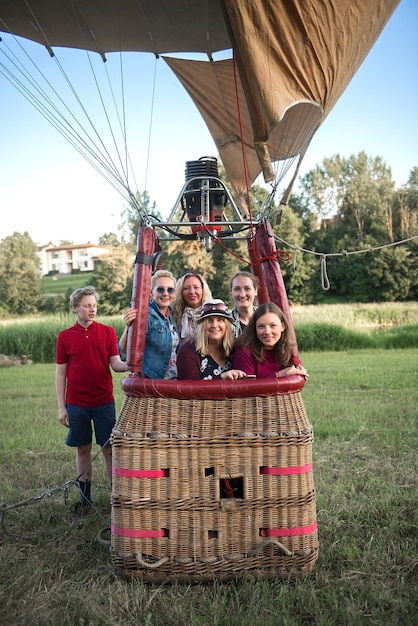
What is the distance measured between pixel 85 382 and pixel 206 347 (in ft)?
3.44

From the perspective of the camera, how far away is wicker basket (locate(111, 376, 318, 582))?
2.58m

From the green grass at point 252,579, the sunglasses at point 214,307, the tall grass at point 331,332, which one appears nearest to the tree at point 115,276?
the tall grass at point 331,332

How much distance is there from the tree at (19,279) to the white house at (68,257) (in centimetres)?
53

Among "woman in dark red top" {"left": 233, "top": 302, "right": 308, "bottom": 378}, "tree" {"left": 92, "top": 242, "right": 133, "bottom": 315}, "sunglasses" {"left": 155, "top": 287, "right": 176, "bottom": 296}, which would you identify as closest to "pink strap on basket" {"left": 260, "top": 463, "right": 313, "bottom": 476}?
"woman in dark red top" {"left": 233, "top": 302, "right": 308, "bottom": 378}

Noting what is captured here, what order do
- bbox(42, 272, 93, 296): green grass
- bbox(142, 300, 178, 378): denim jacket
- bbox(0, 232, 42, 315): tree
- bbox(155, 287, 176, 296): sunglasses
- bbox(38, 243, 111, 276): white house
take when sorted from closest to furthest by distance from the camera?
bbox(142, 300, 178, 378): denim jacket
bbox(155, 287, 176, 296): sunglasses
bbox(0, 232, 42, 315): tree
bbox(42, 272, 93, 296): green grass
bbox(38, 243, 111, 276): white house

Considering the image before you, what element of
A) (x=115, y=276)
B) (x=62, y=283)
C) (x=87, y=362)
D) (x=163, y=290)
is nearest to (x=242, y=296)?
(x=163, y=290)

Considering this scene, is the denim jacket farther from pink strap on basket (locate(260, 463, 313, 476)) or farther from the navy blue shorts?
pink strap on basket (locate(260, 463, 313, 476))

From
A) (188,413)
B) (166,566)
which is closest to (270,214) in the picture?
(188,413)

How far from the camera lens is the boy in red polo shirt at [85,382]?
11.7 ft

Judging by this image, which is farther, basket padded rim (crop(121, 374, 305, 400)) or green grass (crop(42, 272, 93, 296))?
green grass (crop(42, 272, 93, 296))

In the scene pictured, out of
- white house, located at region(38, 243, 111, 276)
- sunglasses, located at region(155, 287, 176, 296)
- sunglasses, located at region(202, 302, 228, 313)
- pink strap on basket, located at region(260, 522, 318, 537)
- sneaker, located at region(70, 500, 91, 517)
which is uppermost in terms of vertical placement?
white house, located at region(38, 243, 111, 276)

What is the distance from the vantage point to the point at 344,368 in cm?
1025

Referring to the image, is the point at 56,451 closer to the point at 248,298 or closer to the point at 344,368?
the point at 248,298

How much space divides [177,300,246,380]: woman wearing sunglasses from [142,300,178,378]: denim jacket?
1.12ft
